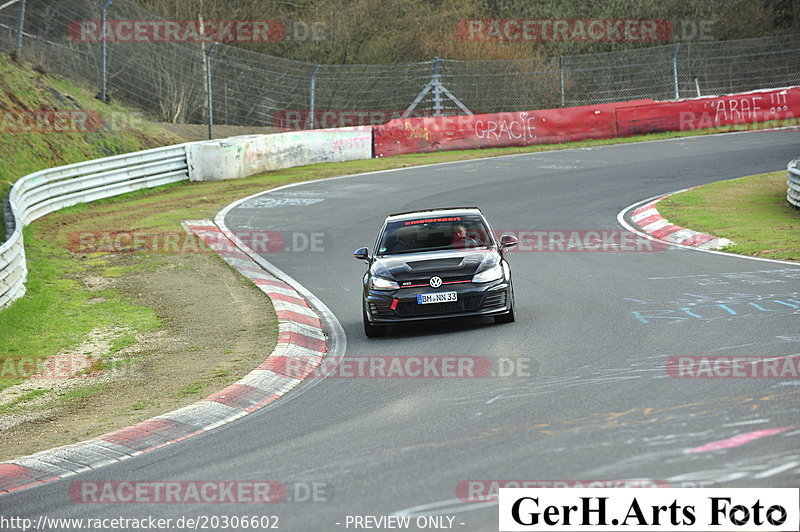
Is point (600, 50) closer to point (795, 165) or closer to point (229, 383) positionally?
point (795, 165)

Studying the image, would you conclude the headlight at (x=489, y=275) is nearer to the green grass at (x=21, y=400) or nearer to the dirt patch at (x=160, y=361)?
the dirt patch at (x=160, y=361)

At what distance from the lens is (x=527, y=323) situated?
38.2 feet

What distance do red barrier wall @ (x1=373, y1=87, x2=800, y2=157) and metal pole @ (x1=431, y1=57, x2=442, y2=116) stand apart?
188cm

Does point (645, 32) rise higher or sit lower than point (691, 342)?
higher

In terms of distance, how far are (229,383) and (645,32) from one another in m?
41.3

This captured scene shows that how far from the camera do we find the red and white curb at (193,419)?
299 inches

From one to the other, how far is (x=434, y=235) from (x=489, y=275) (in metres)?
1.40

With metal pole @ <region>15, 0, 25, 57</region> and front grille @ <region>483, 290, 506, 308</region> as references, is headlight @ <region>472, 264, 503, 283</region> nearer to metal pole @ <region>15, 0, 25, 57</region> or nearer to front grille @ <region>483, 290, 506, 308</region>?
front grille @ <region>483, 290, 506, 308</region>

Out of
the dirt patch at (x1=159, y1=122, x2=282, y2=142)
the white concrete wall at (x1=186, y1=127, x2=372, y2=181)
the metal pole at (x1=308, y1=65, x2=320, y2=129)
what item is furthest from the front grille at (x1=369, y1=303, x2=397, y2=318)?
the dirt patch at (x1=159, y1=122, x2=282, y2=142)

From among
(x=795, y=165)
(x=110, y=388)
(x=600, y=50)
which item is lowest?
(x=110, y=388)

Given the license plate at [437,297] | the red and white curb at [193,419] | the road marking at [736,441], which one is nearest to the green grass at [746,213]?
the license plate at [437,297]

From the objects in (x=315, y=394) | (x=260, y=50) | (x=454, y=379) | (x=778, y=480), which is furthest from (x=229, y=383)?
(x=260, y=50)

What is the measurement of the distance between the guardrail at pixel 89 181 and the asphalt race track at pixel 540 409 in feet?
26.0

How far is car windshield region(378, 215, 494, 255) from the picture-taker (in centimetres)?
1261
